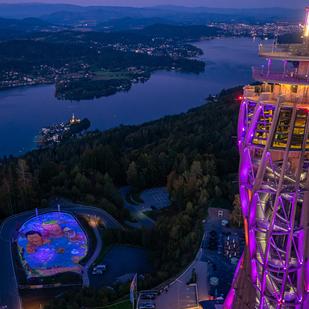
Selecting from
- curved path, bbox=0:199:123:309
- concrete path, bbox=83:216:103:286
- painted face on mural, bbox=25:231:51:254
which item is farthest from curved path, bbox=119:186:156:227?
painted face on mural, bbox=25:231:51:254

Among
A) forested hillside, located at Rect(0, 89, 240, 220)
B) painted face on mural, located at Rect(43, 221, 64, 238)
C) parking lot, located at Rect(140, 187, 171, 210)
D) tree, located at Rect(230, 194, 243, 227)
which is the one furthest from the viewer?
parking lot, located at Rect(140, 187, 171, 210)

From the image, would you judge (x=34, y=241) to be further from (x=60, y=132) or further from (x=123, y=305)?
(x=60, y=132)

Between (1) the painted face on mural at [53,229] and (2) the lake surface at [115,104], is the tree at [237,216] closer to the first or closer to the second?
(1) the painted face on mural at [53,229]

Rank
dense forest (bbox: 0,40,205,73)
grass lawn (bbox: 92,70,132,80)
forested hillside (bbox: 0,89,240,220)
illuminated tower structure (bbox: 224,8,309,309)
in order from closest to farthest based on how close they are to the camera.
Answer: illuminated tower structure (bbox: 224,8,309,309), forested hillside (bbox: 0,89,240,220), grass lawn (bbox: 92,70,132,80), dense forest (bbox: 0,40,205,73)

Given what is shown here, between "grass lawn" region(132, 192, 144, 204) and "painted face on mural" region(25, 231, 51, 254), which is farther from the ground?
"painted face on mural" region(25, 231, 51, 254)

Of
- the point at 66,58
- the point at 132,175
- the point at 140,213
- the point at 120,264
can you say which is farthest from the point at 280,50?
the point at 66,58

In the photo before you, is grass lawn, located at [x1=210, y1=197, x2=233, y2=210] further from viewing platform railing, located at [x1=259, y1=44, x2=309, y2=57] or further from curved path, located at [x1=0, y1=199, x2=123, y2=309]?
viewing platform railing, located at [x1=259, y1=44, x2=309, y2=57]
